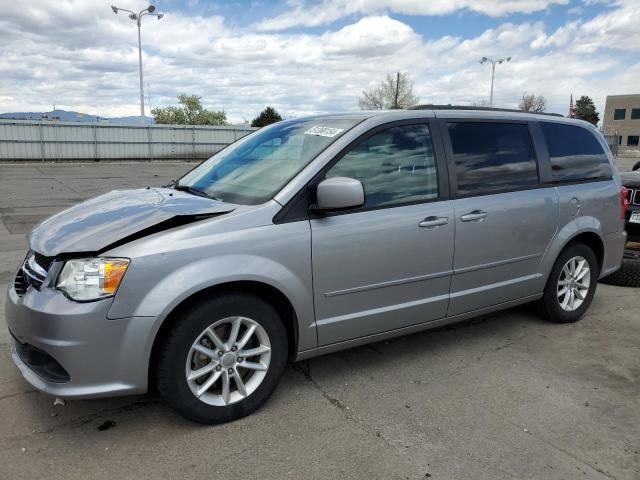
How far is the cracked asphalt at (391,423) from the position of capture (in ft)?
8.52

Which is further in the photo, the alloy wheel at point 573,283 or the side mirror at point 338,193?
the alloy wheel at point 573,283

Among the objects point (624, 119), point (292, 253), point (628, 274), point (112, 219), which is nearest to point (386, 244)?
point (292, 253)

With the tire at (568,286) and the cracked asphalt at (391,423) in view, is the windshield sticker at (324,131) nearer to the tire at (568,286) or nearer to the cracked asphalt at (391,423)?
the cracked asphalt at (391,423)

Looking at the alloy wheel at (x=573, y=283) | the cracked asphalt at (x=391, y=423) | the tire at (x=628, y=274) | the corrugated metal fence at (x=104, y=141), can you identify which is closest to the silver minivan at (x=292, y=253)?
the alloy wheel at (x=573, y=283)

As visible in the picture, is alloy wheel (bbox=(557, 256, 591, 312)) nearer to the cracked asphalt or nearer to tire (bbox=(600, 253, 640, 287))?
the cracked asphalt

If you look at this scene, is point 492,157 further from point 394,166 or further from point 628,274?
point 628,274

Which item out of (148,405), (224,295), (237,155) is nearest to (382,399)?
(224,295)

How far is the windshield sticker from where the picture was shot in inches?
133

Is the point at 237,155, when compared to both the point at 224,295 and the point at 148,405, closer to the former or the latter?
the point at 224,295

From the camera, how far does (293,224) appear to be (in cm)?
300

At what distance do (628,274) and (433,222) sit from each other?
3473mm

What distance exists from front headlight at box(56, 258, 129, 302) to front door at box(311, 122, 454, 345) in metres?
1.08

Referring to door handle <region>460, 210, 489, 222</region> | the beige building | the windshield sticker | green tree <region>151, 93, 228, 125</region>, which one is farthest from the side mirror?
the beige building

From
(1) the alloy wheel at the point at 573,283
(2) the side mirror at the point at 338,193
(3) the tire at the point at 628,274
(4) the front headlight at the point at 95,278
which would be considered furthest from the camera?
(3) the tire at the point at 628,274
